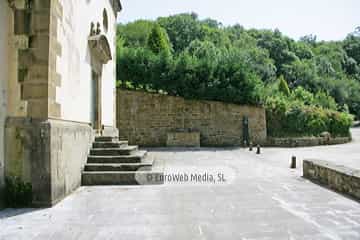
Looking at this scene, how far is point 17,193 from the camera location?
4277 millimetres

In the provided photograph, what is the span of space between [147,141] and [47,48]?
10.9 metres

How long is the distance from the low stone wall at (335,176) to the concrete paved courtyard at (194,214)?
0.72 ft

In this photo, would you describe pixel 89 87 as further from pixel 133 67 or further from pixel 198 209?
pixel 133 67

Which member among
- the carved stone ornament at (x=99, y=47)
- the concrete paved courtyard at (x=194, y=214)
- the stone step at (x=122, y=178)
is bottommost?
the concrete paved courtyard at (x=194, y=214)

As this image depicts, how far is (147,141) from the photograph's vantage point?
1507 cm

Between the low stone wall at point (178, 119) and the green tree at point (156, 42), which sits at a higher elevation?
the green tree at point (156, 42)

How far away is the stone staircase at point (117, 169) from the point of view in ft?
19.7

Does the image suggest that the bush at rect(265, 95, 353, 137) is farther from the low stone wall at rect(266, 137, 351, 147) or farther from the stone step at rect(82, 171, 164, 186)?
the stone step at rect(82, 171, 164, 186)

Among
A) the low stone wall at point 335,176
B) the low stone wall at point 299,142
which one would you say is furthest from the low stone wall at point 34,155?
the low stone wall at point 299,142

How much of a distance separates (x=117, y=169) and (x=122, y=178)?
304mm

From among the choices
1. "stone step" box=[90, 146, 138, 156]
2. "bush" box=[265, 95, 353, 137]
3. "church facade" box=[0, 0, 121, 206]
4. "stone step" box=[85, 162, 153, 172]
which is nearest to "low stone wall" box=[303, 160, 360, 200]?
"stone step" box=[85, 162, 153, 172]

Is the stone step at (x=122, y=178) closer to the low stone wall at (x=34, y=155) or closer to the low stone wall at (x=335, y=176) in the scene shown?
the low stone wall at (x=34, y=155)

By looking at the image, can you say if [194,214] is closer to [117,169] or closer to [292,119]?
[117,169]

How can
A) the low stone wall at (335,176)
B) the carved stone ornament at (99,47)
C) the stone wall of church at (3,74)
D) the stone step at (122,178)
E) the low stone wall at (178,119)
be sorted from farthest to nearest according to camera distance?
the low stone wall at (178,119) < the carved stone ornament at (99,47) < the stone step at (122,178) < the low stone wall at (335,176) < the stone wall of church at (3,74)
